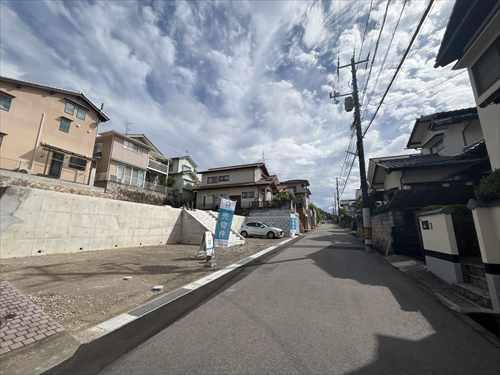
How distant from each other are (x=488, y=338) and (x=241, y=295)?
11.7ft

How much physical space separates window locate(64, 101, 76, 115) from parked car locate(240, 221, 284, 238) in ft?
55.7

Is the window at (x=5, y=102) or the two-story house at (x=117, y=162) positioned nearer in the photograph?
the window at (x=5, y=102)

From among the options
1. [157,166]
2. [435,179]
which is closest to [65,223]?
[435,179]

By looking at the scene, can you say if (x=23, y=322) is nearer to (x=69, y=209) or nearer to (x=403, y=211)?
(x=69, y=209)

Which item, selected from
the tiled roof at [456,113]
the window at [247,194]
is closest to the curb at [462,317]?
the tiled roof at [456,113]

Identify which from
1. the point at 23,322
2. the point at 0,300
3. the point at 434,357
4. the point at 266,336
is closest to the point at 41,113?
the point at 0,300

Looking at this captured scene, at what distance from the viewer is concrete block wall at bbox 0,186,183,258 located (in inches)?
250

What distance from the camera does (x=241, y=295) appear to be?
4.18 metres

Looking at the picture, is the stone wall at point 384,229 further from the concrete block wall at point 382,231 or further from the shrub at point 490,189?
the shrub at point 490,189

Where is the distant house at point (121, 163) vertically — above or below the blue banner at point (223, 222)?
above

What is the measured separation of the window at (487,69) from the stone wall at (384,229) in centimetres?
485

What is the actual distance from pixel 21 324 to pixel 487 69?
9996 mm

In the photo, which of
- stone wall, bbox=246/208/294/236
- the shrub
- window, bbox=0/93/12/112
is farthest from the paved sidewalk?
window, bbox=0/93/12/112

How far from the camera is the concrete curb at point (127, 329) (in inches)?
83.0
